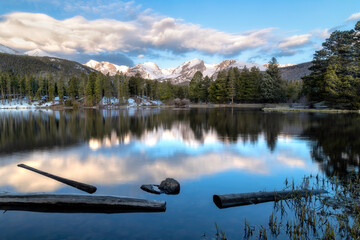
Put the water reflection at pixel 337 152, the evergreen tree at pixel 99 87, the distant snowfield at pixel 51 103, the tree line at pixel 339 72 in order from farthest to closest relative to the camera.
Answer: the distant snowfield at pixel 51 103 < the evergreen tree at pixel 99 87 < the tree line at pixel 339 72 < the water reflection at pixel 337 152

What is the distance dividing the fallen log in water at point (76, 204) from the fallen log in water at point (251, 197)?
2.05 m

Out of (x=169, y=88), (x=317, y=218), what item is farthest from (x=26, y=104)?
(x=317, y=218)

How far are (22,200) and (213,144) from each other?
15542 mm

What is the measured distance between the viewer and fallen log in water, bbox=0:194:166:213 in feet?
27.7

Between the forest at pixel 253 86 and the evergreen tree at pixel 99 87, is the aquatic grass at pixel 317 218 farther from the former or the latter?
the evergreen tree at pixel 99 87

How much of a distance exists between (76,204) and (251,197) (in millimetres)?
6145

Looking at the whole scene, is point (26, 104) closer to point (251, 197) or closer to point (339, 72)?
point (339, 72)

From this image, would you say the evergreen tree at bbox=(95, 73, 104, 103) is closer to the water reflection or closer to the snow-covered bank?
the snow-covered bank

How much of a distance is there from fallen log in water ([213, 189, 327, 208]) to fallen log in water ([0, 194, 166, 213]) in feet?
6.72

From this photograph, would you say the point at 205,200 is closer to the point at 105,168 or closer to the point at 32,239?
the point at 32,239

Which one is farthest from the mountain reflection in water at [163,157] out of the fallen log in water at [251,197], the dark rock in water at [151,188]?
the fallen log in water at [251,197]

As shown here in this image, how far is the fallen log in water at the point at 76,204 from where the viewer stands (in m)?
8.43

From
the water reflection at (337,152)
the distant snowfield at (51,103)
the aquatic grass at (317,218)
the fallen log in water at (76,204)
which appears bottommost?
the water reflection at (337,152)

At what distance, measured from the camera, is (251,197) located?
29.2 ft
